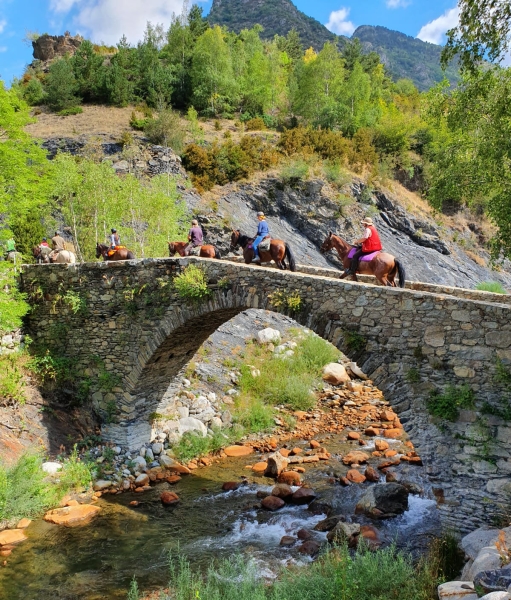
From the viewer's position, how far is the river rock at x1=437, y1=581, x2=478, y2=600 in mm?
5184

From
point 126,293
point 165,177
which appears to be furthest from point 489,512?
point 165,177

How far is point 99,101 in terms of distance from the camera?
131 ft

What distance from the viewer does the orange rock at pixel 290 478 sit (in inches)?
490

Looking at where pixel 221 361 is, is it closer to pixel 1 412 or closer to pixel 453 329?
pixel 1 412

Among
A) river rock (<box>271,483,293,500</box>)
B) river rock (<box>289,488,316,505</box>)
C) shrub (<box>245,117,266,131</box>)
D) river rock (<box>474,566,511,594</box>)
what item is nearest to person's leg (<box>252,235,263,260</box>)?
river rock (<box>271,483,293,500</box>)

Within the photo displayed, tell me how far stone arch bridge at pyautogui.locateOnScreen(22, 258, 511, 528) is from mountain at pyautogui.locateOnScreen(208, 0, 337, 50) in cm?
13235

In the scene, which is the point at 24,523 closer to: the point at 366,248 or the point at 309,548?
the point at 309,548

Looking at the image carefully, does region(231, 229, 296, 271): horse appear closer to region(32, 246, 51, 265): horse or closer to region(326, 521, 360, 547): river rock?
region(326, 521, 360, 547): river rock

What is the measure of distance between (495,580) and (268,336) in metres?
15.9

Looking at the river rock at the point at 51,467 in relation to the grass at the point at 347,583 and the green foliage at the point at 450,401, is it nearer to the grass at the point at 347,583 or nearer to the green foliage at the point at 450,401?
the grass at the point at 347,583

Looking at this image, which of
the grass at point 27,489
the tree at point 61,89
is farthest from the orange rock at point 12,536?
the tree at point 61,89

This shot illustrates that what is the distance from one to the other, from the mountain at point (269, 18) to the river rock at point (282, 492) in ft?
444

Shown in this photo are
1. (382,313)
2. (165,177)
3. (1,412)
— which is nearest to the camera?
(382,313)

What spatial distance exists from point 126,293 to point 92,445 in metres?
4.49
